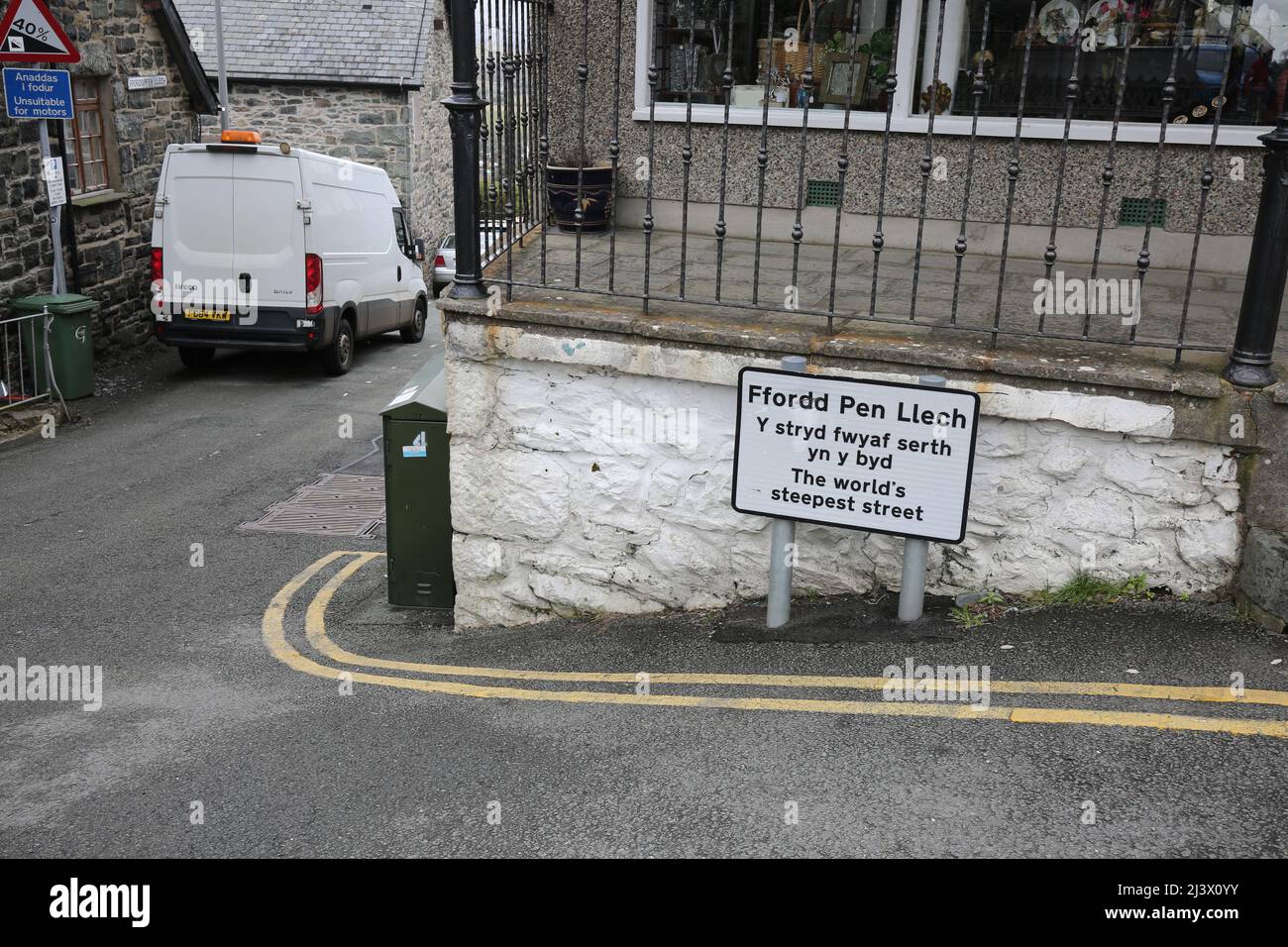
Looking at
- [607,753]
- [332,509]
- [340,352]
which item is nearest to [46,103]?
[340,352]

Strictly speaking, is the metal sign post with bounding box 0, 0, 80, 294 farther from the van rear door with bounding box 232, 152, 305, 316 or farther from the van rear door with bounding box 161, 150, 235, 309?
the van rear door with bounding box 232, 152, 305, 316

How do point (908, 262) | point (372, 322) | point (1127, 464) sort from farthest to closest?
point (372, 322) < point (908, 262) < point (1127, 464)

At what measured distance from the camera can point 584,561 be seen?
6.01 metres

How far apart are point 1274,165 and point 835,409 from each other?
1982mm

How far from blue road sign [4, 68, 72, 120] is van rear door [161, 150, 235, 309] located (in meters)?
1.50

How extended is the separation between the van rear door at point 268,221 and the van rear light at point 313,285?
85mm

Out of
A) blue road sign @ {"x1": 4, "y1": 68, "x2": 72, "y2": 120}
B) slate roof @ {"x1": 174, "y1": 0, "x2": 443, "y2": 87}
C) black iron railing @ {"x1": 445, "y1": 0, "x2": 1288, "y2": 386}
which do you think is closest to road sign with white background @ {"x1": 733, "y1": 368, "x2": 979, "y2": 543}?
black iron railing @ {"x1": 445, "y1": 0, "x2": 1288, "y2": 386}

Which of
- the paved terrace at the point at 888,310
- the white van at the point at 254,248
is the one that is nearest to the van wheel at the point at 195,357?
the white van at the point at 254,248

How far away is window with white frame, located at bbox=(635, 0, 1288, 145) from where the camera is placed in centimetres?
731

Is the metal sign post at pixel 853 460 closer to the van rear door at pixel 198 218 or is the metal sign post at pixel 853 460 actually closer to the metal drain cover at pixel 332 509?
the metal drain cover at pixel 332 509

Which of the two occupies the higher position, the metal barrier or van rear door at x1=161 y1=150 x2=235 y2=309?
van rear door at x1=161 y1=150 x2=235 y2=309

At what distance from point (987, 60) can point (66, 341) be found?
996cm
